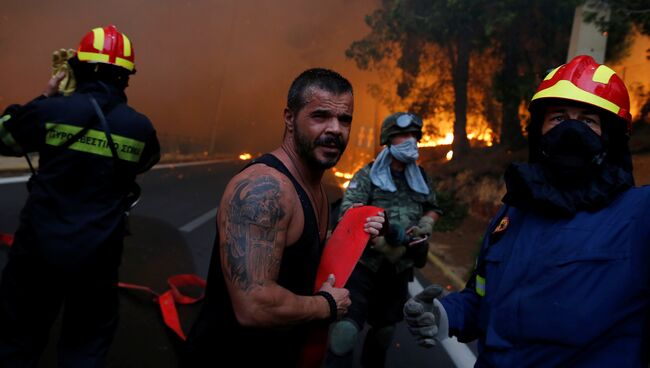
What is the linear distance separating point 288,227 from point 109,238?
4.50 ft

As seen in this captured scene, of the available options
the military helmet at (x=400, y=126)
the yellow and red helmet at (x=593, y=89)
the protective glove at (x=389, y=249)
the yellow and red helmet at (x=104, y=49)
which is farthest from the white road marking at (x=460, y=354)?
the yellow and red helmet at (x=104, y=49)

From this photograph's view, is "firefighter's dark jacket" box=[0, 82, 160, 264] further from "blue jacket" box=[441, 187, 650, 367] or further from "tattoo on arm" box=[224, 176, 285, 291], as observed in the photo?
"blue jacket" box=[441, 187, 650, 367]

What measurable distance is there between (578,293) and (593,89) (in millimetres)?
814

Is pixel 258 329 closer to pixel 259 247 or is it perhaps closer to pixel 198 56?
pixel 259 247

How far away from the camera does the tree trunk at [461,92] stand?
14.2 m

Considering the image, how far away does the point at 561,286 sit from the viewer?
156 cm

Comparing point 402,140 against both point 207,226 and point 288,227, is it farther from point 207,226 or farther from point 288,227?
point 207,226

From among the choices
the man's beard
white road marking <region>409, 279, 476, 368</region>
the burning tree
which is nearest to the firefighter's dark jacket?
the man's beard

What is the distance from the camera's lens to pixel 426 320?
1930 millimetres

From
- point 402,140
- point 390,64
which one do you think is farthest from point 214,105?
point 402,140

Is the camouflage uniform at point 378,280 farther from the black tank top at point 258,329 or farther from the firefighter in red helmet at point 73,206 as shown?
the firefighter in red helmet at point 73,206

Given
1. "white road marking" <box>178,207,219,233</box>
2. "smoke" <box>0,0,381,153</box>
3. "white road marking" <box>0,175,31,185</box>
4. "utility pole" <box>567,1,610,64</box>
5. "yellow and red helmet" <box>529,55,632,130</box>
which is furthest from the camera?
"smoke" <box>0,0,381,153</box>

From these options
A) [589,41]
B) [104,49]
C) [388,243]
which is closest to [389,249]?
[388,243]

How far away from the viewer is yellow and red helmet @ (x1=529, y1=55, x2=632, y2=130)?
1743 millimetres
